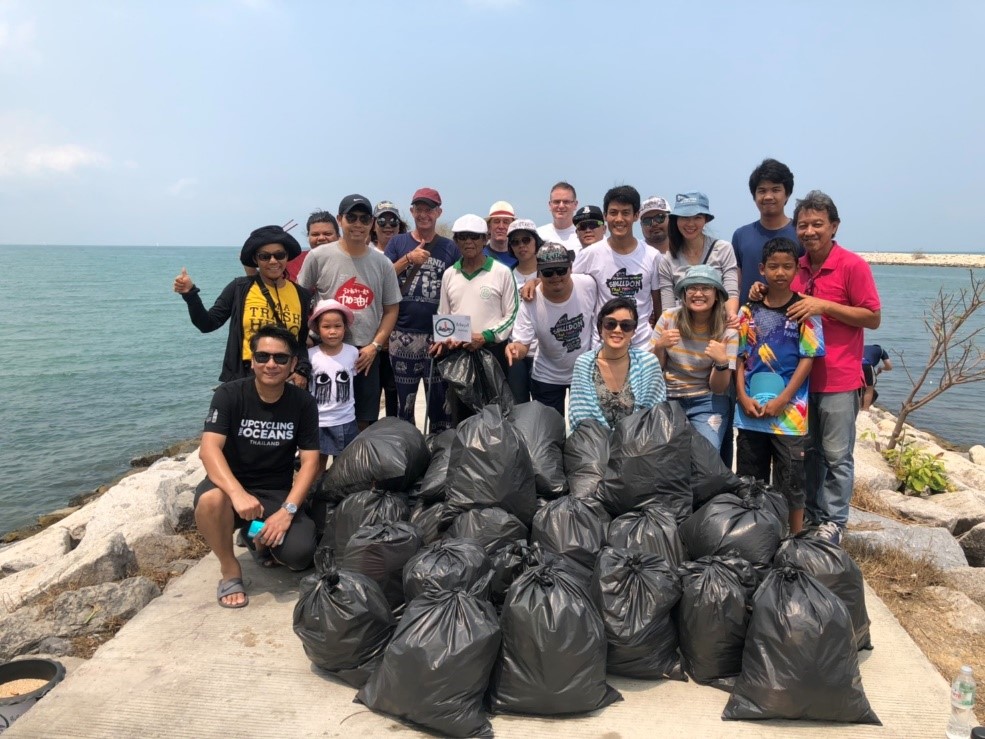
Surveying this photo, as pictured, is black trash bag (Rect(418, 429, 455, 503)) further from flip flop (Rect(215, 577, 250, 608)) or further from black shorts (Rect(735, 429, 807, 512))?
black shorts (Rect(735, 429, 807, 512))

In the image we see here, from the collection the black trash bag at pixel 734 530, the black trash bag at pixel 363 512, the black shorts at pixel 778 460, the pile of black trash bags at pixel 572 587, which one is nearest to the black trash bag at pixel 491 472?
the pile of black trash bags at pixel 572 587

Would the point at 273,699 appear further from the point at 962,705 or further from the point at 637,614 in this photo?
the point at 962,705

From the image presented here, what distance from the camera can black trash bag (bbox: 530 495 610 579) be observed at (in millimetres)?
3256

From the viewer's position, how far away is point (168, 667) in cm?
A: 303

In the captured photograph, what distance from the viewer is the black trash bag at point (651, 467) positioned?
3621 mm

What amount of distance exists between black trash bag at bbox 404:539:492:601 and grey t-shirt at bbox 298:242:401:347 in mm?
2011

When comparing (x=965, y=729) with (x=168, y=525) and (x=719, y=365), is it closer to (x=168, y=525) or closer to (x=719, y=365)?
(x=719, y=365)

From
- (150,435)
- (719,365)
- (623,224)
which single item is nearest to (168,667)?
(719,365)

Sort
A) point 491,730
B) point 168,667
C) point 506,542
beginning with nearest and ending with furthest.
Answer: point 491,730 → point 168,667 → point 506,542

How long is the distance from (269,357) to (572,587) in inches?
77.2

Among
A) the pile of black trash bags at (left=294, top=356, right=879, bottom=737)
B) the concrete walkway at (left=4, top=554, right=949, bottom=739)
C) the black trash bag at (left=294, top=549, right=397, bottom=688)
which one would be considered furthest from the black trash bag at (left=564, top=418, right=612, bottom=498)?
the black trash bag at (left=294, top=549, right=397, bottom=688)

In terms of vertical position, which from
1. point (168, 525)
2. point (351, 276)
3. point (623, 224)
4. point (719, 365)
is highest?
point (623, 224)

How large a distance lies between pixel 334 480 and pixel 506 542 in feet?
3.87

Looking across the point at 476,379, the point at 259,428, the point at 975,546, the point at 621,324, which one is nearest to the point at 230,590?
the point at 259,428
